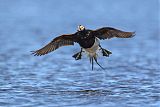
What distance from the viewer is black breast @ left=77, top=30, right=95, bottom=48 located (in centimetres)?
1349

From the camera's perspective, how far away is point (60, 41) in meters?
14.3

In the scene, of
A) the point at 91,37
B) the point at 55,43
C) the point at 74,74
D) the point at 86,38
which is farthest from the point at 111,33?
the point at 74,74

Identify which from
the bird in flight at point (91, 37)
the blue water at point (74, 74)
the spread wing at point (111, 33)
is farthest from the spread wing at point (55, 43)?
the blue water at point (74, 74)

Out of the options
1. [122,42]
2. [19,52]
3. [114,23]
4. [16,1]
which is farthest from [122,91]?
[16,1]

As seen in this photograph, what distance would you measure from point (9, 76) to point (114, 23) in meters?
18.8

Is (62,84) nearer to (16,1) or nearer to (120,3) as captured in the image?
(120,3)

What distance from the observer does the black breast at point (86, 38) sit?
13.5 m

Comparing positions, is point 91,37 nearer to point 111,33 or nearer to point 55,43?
point 111,33

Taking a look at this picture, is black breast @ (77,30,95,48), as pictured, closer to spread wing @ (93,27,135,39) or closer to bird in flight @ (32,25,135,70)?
bird in flight @ (32,25,135,70)

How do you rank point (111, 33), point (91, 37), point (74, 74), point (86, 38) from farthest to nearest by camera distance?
point (74, 74), point (111, 33), point (91, 37), point (86, 38)

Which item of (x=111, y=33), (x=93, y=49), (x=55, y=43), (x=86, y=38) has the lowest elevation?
(x=93, y=49)

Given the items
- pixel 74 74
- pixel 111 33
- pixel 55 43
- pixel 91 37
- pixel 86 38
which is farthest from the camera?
pixel 74 74

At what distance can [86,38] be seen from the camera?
532 inches

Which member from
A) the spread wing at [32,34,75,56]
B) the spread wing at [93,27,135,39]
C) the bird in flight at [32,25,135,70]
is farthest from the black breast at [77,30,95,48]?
the spread wing at [32,34,75,56]
